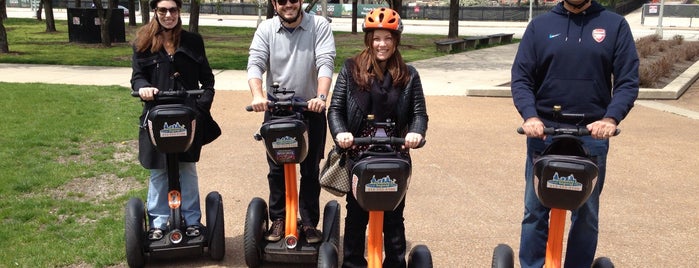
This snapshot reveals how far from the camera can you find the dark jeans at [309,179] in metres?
4.38

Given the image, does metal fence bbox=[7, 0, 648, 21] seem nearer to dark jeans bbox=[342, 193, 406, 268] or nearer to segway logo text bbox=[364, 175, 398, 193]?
dark jeans bbox=[342, 193, 406, 268]

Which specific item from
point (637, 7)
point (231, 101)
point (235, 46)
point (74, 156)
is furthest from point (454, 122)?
point (637, 7)

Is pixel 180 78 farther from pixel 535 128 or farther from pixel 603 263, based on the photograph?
pixel 603 263

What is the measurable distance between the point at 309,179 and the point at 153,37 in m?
1.28

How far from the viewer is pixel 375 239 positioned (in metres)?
3.60

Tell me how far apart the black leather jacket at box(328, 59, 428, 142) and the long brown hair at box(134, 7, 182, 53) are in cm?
118

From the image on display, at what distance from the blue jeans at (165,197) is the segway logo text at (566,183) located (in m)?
2.36

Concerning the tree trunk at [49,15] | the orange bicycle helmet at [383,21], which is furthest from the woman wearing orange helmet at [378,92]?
the tree trunk at [49,15]

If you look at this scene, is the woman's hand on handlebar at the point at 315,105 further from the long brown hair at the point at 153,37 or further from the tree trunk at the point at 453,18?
the tree trunk at the point at 453,18

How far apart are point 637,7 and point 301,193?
70866mm

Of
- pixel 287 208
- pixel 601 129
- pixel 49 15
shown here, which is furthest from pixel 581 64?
pixel 49 15

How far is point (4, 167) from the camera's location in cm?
698

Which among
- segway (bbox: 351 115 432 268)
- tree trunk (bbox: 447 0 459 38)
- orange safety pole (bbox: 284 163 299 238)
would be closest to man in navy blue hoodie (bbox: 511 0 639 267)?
segway (bbox: 351 115 432 268)

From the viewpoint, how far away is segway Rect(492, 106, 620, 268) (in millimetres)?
3170
